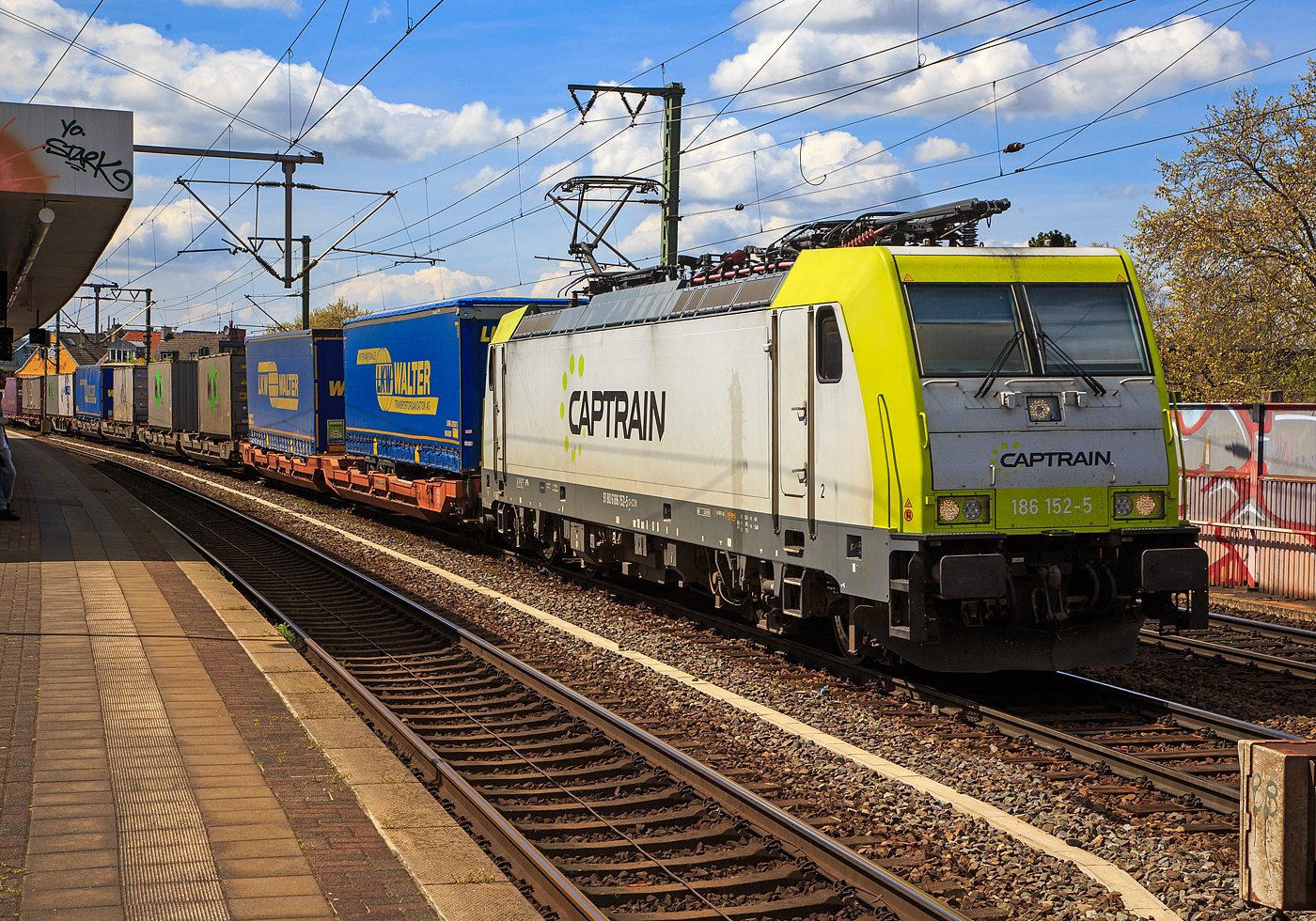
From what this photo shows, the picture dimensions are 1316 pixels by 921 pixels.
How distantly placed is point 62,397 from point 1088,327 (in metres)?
66.6

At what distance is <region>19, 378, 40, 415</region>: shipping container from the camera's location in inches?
2985

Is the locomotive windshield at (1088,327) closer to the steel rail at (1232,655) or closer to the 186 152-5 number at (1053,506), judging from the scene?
the 186 152-5 number at (1053,506)

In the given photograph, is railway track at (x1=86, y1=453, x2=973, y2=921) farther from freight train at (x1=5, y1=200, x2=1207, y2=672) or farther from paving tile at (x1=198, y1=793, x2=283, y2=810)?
freight train at (x1=5, y1=200, x2=1207, y2=672)

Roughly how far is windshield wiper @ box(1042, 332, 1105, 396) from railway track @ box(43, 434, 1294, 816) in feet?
7.46

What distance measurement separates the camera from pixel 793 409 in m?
9.64

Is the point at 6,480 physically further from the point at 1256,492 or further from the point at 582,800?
the point at 1256,492

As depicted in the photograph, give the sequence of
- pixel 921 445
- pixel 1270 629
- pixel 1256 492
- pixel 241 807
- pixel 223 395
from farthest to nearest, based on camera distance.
→ pixel 223 395, pixel 1256 492, pixel 1270 629, pixel 921 445, pixel 241 807

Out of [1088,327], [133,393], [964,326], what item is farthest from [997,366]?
[133,393]

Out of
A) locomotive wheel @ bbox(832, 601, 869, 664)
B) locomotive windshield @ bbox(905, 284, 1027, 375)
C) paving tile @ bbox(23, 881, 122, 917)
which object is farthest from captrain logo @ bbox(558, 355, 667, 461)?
paving tile @ bbox(23, 881, 122, 917)

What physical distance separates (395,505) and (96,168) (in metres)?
7.52

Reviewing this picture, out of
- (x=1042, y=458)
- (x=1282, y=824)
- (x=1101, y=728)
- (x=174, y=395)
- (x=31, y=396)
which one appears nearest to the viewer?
(x=1282, y=824)

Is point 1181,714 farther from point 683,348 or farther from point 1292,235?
point 1292,235

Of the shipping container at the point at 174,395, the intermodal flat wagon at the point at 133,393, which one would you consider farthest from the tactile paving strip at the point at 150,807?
the intermodal flat wagon at the point at 133,393

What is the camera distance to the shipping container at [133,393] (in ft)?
153
